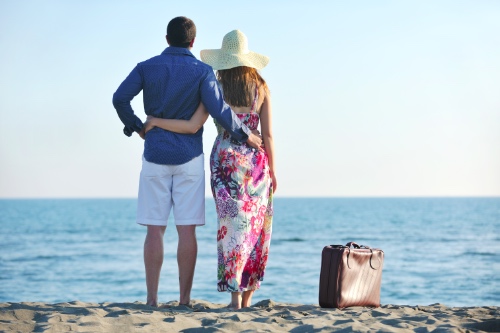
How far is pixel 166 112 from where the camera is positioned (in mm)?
5172

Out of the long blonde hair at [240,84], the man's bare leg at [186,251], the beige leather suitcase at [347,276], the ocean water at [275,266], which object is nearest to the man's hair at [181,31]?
the long blonde hair at [240,84]

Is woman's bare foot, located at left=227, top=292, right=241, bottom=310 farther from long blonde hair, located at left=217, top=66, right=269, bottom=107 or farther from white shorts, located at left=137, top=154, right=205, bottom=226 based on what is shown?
long blonde hair, located at left=217, top=66, right=269, bottom=107

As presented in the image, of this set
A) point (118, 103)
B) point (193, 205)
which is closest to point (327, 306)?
point (193, 205)

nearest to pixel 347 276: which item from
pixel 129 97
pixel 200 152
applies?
pixel 200 152

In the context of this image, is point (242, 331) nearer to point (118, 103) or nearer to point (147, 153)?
point (147, 153)

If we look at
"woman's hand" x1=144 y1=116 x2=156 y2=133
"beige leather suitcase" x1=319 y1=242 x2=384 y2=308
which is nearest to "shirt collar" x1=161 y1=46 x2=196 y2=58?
"woman's hand" x1=144 y1=116 x2=156 y2=133

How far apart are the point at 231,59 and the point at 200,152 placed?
2.30 feet

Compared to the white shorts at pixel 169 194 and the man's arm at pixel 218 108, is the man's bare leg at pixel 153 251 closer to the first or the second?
the white shorts at pixel 169 194

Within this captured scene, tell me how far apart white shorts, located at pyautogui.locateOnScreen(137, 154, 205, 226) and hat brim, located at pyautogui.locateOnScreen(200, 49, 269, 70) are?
0.73 m

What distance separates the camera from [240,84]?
5.32m

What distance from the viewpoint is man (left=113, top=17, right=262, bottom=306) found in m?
5.11

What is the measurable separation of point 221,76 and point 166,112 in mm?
510

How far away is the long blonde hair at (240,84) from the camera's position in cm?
530

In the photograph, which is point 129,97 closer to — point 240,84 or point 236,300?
point 240,84
